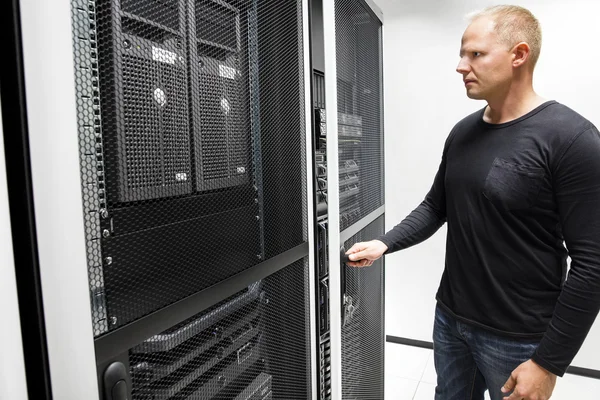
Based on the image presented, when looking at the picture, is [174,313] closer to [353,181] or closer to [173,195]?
[173,195]

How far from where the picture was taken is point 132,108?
1.65ft

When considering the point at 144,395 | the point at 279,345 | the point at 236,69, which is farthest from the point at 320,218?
the point at 144,395

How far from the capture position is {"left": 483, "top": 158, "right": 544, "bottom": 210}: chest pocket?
99 cm

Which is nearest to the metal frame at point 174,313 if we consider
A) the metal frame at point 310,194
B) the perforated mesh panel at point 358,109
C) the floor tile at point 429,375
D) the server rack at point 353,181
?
the metal frame at point 310,194

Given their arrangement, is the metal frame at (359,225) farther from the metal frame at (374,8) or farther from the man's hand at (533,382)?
the metal frame at (374,8)

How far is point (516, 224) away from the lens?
1036 millimetres

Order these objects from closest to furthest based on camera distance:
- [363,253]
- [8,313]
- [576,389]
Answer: [8,313] → [363,253] → [576,389]

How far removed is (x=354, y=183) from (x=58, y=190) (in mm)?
1005

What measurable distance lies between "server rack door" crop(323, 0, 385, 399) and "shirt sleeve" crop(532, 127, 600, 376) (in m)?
0.51

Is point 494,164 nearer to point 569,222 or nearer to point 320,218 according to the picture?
point 569,222

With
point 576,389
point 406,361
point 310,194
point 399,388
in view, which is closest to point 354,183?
point 310,194

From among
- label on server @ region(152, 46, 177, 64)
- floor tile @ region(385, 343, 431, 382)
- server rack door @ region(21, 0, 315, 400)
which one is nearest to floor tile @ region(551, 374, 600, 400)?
floor tile @ region(385, 343, 431, 382)

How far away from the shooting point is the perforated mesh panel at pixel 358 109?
117 cm

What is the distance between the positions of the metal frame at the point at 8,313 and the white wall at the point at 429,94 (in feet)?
8.38
